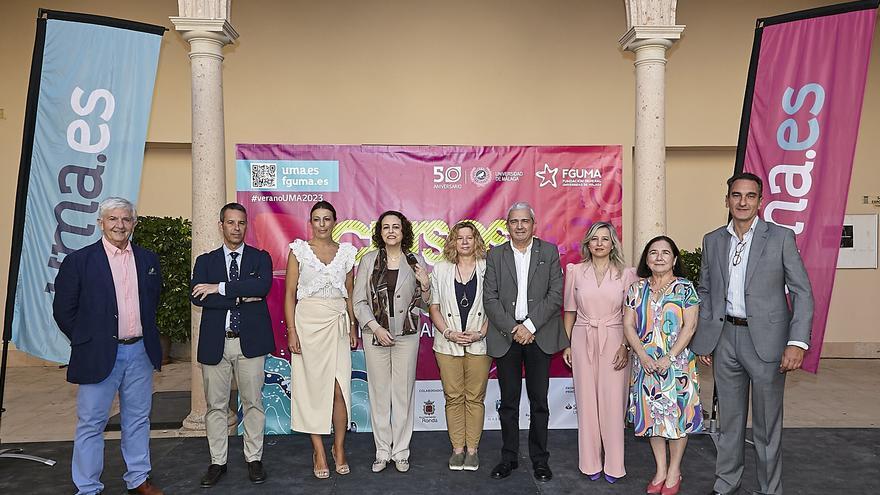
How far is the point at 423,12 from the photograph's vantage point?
7.98 metres

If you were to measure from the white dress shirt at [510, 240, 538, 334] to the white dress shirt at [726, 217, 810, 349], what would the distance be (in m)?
1.20

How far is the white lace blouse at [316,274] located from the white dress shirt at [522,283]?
46.4 inches

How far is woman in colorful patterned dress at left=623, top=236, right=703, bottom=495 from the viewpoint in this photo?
3.78 metres

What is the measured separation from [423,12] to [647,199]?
441cm

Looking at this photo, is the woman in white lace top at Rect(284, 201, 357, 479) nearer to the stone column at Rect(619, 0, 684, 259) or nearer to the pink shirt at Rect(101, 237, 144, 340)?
the pink shirt at Rect(101, 237, 144, 340)

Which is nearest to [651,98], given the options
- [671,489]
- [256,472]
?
[671,489]

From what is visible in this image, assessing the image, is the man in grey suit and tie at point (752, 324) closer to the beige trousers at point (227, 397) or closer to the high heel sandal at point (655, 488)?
the high heel sandal at point (655, 488)

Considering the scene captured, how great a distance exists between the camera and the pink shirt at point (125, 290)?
145 inches

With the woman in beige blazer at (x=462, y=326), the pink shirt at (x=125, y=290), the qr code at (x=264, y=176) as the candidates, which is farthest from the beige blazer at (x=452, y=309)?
the pink shirt at (x=125, y=290)

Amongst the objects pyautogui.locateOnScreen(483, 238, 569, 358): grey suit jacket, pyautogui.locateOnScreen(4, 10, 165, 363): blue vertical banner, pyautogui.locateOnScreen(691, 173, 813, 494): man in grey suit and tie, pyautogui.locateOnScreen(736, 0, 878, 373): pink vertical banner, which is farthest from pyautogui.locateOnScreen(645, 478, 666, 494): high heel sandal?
pyautogui.locateOnScreen(4, 10, 165, 363): blue vertical banner

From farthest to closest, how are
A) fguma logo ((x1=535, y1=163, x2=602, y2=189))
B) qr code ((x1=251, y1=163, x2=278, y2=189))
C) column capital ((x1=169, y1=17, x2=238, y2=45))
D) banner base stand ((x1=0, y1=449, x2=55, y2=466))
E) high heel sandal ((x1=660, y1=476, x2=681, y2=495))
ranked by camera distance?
fguma logo ((x1=535, y1=163, x2=602, y2=189)), qr code ((x1=251, y1=163, x2=278, y2=189)), column capital ((x1=169, y1=17, x2=238, y2=45)), banner base stand ((x1=0, y1=449, x2=55, y2=466)), high heel sandal ((x1=660, y1=476, x2=681, y2=495))

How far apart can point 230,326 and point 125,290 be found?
665 millimetres

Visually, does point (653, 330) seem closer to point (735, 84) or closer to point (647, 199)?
point (647, 199)

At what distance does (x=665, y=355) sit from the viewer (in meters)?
3.81
